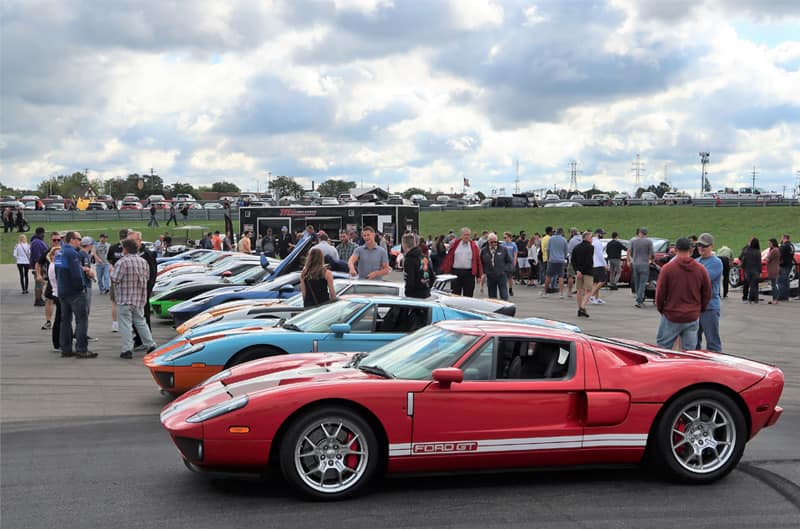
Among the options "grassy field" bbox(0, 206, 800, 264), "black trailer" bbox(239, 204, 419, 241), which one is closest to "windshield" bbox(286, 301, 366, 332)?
"black trailer" bbox(239, 204, 419, 241)

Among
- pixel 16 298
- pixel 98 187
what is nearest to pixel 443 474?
pixel 16 298

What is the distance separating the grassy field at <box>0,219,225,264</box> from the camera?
39969mm

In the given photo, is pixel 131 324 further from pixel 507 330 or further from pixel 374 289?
pixel 507 330

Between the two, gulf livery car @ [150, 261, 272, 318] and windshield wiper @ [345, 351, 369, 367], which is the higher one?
windshield wiper @ [345, 351, 369, 367]

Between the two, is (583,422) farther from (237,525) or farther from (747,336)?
(747,336)

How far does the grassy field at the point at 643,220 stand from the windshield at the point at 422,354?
4322cm

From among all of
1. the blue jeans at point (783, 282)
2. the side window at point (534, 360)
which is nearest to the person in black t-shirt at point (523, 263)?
the blue jeans at point (783, 282)

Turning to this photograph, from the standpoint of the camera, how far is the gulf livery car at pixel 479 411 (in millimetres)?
5129

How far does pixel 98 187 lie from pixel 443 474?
151 metres

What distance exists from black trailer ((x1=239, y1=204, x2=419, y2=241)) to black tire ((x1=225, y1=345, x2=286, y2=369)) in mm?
24875

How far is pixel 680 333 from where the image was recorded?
909 cm

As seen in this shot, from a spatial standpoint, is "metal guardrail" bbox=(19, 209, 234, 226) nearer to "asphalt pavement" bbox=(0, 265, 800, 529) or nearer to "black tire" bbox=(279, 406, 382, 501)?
"asphalt pavement" bbox=(0, 265, 800, 529)

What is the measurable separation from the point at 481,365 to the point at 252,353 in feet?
10.5

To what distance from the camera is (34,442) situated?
266 inches
